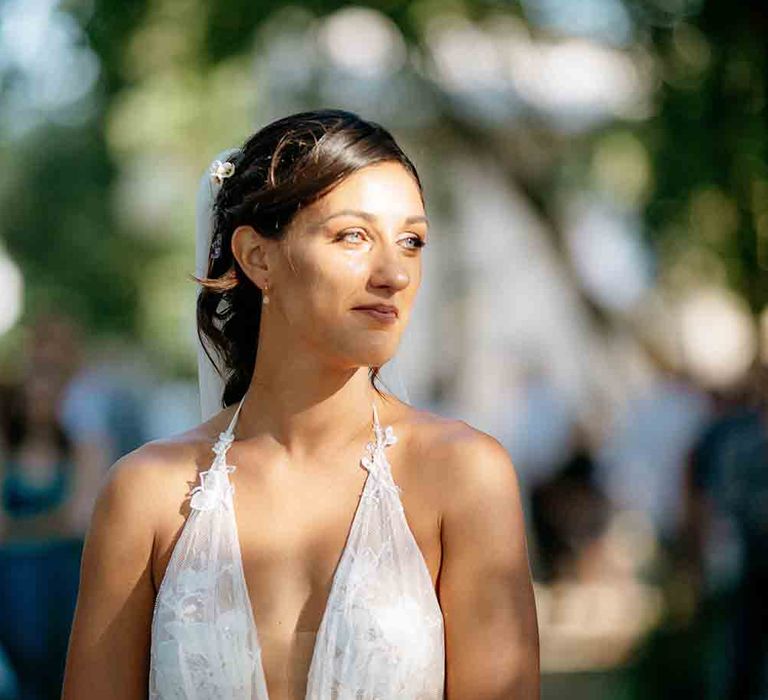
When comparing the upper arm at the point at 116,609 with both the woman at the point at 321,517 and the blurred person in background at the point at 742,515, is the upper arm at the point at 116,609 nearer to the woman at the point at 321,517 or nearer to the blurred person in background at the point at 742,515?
the woman at the point at 321,517

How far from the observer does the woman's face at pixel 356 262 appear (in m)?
3.25

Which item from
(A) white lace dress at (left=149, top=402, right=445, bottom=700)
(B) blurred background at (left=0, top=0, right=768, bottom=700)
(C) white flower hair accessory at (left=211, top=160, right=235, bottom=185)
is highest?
(B) blurred background at (left=0, top=0, right=768, bottom=700)

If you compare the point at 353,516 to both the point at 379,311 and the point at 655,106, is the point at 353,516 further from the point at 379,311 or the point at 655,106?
the point at 655,106

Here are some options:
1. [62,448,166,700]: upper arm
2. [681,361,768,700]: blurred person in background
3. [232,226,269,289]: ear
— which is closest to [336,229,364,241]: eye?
[232,226,269,289]: ear

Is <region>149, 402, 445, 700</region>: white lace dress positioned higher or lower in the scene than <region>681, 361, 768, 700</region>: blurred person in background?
lower

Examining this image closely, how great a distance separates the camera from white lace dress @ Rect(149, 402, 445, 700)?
319cm

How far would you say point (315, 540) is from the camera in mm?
3334

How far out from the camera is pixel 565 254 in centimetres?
1176

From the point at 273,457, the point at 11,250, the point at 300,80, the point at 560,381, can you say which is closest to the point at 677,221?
the point at 300,80

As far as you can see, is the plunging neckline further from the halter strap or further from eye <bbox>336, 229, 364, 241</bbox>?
eye <bbox>336, 229, 364, 241</bbox>

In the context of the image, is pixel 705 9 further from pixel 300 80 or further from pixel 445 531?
pixel 445 531

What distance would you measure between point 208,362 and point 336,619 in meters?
0.88

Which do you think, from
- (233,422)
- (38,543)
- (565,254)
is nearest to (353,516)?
(233,422)

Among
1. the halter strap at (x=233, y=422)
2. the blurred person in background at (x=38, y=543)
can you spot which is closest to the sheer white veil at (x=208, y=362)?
the halter strap at (x=233, y=422)
